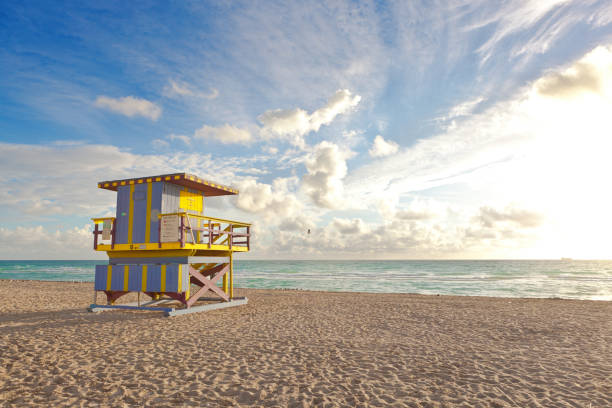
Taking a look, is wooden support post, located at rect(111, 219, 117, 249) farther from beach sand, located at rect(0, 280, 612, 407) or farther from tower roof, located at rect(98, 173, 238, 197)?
beach sand, located at rect(0, 280, 612, 407)

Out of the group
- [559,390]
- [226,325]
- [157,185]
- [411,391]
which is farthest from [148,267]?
[559,390]

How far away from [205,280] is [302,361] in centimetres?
815

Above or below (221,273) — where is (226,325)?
below

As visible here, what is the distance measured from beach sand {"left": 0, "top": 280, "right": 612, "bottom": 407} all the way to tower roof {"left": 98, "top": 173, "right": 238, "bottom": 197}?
4.93 metres

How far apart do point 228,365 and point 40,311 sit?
37.0 feet

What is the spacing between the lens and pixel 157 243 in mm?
13477

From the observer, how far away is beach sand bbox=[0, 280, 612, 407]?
5.59 meters

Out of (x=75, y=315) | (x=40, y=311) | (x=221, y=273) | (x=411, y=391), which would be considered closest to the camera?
(x=411, y=391)

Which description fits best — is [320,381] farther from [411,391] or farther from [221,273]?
[221,273]

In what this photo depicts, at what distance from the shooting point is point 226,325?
1117cm

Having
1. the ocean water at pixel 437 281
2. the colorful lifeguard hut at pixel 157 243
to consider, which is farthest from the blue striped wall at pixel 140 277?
the ocean water at pixel 437 281

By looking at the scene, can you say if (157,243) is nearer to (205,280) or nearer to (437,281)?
(205,280)

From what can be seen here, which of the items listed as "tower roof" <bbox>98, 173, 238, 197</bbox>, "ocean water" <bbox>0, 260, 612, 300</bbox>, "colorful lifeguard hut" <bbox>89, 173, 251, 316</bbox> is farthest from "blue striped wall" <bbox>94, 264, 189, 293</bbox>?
"ocean water" <bbox>0, 260, 612, 300</bbox>

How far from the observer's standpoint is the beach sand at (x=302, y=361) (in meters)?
5.59
